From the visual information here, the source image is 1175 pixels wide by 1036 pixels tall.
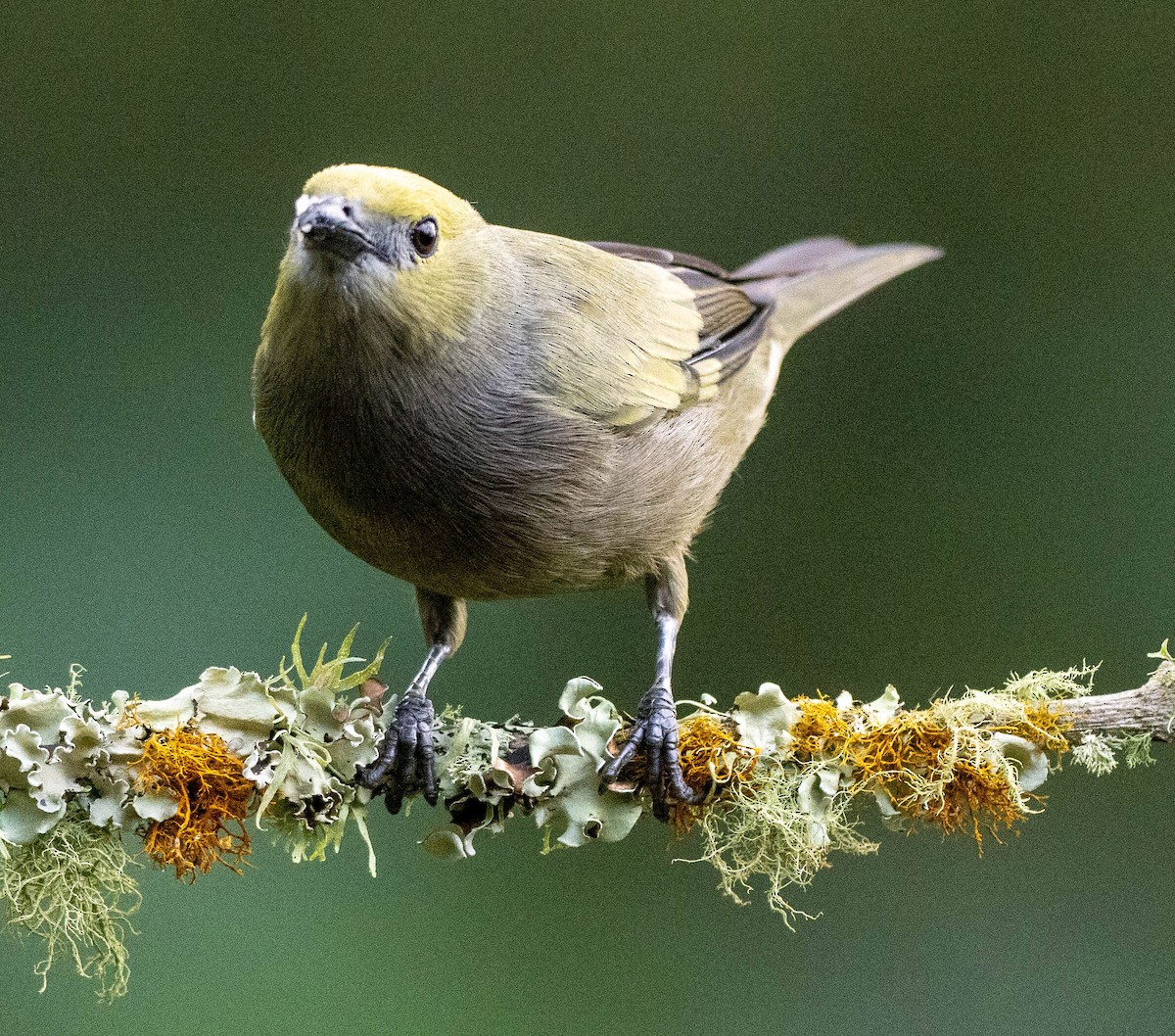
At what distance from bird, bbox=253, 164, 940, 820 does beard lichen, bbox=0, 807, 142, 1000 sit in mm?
493

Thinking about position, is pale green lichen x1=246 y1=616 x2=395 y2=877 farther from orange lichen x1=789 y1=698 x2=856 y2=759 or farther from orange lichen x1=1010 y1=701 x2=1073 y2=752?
orange lichen x1=1010 y1=701 x2=1073 y2=752

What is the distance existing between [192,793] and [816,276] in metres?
2.81

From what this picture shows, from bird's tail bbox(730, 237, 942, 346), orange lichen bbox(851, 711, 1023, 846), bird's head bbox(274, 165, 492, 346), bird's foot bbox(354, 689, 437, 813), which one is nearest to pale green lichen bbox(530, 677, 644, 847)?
bird's foot bbox(354, 689, 437, 813)

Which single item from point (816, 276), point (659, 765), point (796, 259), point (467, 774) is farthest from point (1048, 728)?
point (796, 259)

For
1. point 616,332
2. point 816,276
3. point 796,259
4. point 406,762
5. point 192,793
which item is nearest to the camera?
point 192,793

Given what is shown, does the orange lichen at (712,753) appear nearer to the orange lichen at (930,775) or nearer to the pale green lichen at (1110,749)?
the orange lichen at (930,775)

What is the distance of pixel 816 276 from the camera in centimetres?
450

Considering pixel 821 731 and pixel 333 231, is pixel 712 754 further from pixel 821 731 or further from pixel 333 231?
pixel 333 231

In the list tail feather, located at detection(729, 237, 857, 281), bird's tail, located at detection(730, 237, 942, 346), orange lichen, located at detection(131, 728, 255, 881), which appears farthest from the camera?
tail feather, located at detection(729, 237, 857, 281)

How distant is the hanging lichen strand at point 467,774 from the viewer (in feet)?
7.94

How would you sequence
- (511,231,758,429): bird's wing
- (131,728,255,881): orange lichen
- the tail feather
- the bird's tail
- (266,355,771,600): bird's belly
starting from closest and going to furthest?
(131,728,255,881): orange lichen
(266,355,771,600): bird's belly
(511,231,758,429): bird's wing
the bird's tail
the tail feather

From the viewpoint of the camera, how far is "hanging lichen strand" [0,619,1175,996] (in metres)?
2.42

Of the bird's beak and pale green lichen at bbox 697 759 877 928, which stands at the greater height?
the bird's beak

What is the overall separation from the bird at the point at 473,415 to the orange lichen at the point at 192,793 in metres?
0.29
